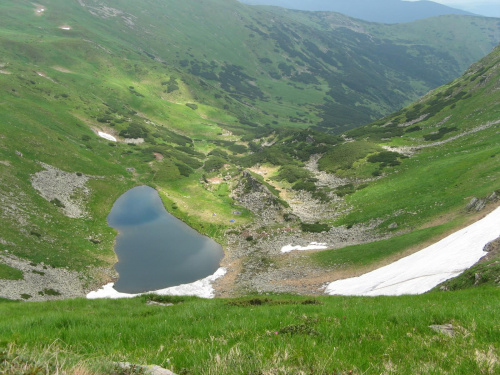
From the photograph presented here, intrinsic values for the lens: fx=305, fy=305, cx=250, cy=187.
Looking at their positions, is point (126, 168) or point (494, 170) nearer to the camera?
point (494, 170)

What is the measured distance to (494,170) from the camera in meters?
50.3

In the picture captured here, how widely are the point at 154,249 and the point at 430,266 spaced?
45.0 meters

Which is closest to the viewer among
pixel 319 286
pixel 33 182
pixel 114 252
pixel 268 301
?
pixel 268 301

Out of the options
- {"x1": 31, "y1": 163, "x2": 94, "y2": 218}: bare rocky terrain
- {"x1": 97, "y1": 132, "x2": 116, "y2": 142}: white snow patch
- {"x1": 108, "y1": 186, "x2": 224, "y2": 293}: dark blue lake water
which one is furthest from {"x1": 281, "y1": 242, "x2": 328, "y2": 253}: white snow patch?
{"x1": 97, "y1": 132, "x2": 116, "y2": 142}: white snow patch

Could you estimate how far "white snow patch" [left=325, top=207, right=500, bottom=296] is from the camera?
26.0 metres

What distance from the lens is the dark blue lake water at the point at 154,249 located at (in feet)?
162

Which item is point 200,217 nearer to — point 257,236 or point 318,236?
point 257,236

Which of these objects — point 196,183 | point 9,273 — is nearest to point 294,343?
point 9,273

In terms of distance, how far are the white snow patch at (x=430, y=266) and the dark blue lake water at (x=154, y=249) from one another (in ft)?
82.3

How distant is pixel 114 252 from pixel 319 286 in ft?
119

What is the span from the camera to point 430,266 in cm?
2911

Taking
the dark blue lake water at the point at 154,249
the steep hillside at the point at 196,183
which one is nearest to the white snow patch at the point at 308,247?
the steep hillside at the point at 196,183

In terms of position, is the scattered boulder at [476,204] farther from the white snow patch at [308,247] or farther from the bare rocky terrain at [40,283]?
the bare rocky terrain at [40,283]

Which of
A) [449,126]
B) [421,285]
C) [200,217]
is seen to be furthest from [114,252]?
[449,126]
